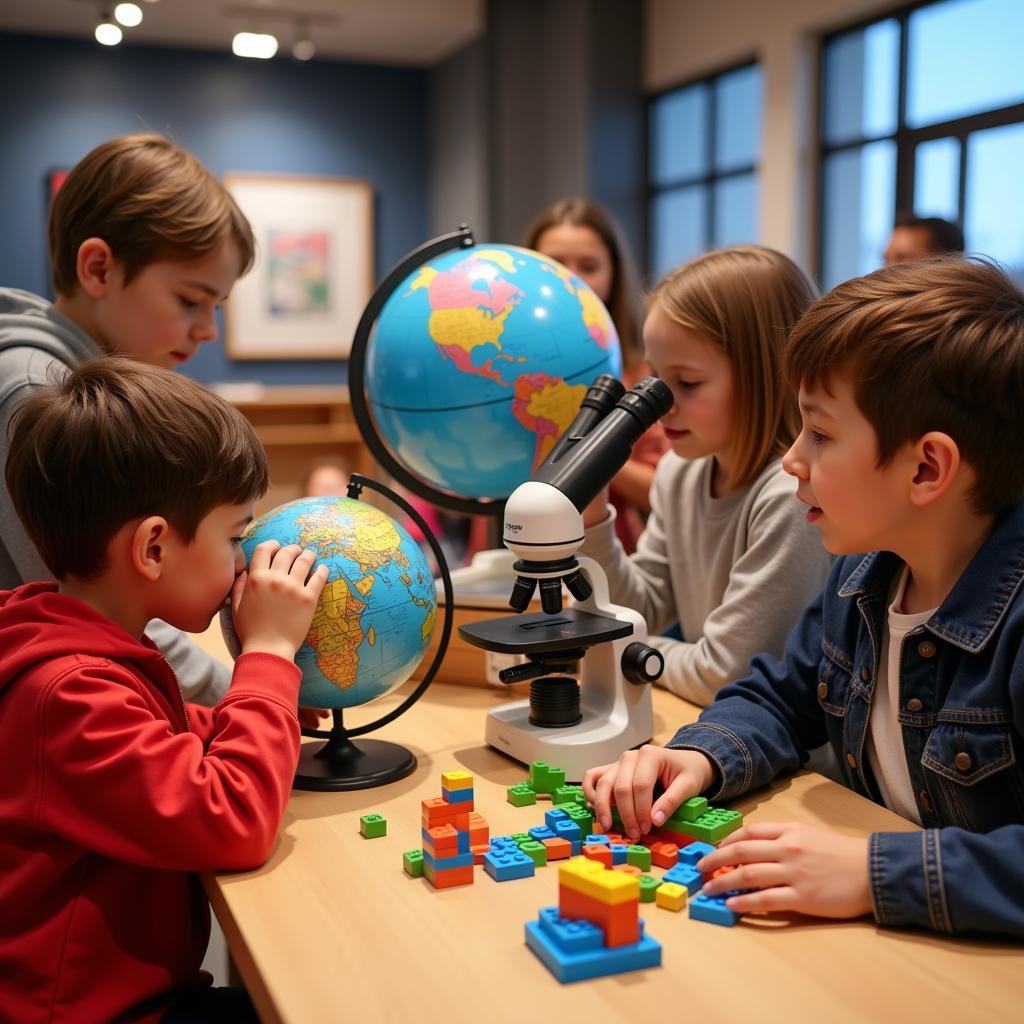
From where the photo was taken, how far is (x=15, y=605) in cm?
119

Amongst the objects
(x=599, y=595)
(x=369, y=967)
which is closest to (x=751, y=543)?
(x=599, y=595)

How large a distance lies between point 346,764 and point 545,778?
26 centimetres

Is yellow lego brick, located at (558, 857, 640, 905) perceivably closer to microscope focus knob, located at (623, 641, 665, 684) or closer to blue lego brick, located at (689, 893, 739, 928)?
blue lego brick, located at (689, 893, 739, 928)

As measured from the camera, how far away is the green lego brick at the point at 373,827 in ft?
4.02

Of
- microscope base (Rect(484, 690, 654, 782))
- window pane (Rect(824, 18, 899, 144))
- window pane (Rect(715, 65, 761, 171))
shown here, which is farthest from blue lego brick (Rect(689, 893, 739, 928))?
window pane (Rect(715, 65, 761, 171))

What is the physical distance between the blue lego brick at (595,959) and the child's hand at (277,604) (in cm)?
48

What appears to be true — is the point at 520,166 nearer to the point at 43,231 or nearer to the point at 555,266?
the point at 43,231

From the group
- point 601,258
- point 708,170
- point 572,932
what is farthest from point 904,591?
point 708,170

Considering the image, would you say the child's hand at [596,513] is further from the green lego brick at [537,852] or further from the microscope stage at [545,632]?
the green lego brick at [537,852]

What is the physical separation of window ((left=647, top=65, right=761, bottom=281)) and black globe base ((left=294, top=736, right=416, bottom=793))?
5.06 metres

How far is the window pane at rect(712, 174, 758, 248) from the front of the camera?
6066 mm

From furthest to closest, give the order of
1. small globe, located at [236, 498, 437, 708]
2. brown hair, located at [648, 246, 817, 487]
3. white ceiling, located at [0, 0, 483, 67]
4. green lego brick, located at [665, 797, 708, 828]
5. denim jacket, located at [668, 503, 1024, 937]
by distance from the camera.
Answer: white ceiling, located at [0, 0, 483, 67]
brown hair, located at [648, 246, 817, 487]
small globe, located at [236, 498, 437, 708]
green lego brick, located at [665, 797, 708, 828]
denim jacket, located at [668, 503, 1024, 937]

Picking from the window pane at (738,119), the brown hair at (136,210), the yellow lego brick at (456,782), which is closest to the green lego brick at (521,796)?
the yellow lego brick at (456,782)

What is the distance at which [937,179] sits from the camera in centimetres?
492
